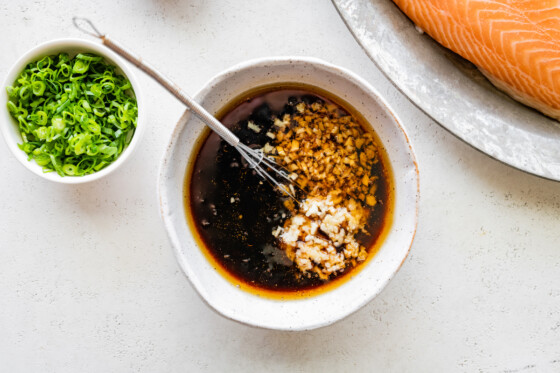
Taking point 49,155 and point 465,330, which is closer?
point 49,155

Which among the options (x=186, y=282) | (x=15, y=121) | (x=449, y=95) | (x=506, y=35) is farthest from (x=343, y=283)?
(x=15, y=121)

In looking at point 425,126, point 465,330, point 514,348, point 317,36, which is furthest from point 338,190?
point 514,348

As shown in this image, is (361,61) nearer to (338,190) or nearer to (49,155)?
(338,190)

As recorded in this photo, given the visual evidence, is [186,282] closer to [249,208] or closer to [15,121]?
[249,208]

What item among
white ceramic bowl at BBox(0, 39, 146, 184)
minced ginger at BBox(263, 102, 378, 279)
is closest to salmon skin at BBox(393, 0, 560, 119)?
minced ginger at BBox(263, 102, 378, 279)

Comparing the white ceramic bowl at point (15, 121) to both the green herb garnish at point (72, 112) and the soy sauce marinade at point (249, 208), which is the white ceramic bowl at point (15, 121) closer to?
the green herb garnish at point (72, 112)

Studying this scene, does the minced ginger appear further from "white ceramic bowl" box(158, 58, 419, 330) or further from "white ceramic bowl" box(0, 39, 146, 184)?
"white ceramic bowl" box(0, 39, 146, 184)
